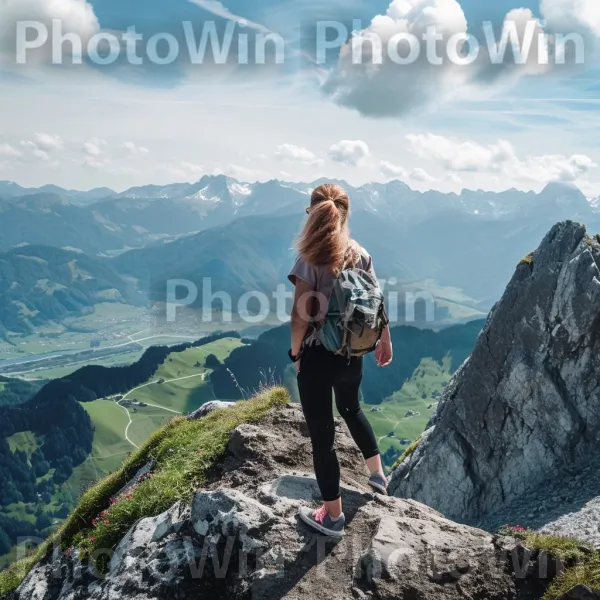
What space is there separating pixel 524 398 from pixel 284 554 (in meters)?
33.3

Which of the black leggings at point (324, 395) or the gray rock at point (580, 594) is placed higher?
the black leggings at point (324, 395)

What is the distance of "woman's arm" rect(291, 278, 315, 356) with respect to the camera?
840 cm

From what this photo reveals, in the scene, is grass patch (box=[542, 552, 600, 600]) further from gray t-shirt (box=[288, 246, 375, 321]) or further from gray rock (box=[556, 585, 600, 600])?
gray t-shirt (box=[288, 246, 375, 321])

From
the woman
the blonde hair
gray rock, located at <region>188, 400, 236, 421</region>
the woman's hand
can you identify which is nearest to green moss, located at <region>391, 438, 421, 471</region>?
gray rock, located at <region>188, 400, 236, 421</region>

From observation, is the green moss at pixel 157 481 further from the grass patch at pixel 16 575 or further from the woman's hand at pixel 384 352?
the woman's hand at pixel 384 352

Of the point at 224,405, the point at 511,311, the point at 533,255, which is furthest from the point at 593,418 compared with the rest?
the point at 224,405

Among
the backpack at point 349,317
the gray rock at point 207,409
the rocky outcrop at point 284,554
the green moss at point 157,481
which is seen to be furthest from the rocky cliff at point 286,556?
the gray rock at point 207,409

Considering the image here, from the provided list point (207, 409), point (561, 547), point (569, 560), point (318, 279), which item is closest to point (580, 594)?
point (569, 560)

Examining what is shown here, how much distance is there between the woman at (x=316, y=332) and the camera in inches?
332

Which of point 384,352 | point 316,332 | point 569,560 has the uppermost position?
point 316,332

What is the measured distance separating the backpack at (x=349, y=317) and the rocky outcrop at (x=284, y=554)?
3.07m

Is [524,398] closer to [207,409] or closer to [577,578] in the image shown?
[207,409]

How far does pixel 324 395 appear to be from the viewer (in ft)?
28.5

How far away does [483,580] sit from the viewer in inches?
321
